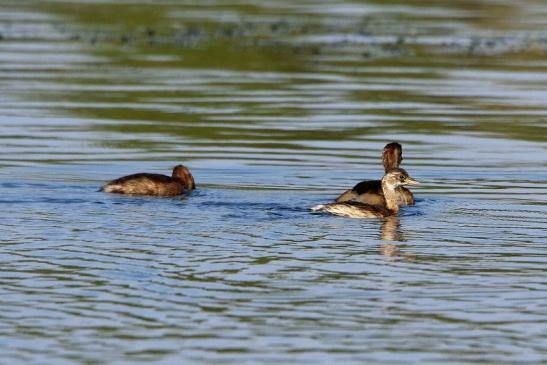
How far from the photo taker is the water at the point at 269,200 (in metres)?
10.2

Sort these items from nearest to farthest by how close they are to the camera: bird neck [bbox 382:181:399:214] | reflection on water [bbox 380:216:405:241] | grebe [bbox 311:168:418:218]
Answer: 1. reflection on water [bbox 380:216:405:241]
2. grebe [bbox 311:168:418:218]
3. bird neck [bbox 382:181:399:214]

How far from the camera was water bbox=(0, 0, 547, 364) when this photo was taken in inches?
400

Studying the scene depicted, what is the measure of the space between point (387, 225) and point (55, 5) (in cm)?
3145

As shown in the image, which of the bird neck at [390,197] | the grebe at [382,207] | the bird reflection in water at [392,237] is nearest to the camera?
the bird reflection in water at [392,237]

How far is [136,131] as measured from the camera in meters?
22.1

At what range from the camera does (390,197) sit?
16.0 meters

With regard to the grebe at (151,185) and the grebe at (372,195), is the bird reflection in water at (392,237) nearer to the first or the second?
the grebe at (372,195)

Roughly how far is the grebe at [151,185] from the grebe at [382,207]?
6.10 feet

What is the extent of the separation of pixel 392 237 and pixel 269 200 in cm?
218

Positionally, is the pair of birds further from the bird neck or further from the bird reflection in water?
the bird reflection in water

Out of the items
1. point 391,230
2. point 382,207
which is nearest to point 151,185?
point 382,207

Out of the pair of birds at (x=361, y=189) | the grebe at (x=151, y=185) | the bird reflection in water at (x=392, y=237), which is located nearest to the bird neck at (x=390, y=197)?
the pair of birds at (x=361, y=189)

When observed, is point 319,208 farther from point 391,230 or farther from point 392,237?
point 392,237

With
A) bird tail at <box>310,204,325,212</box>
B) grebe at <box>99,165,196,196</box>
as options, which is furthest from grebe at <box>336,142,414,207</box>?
grebe at <box>99,165,196,196</box>
